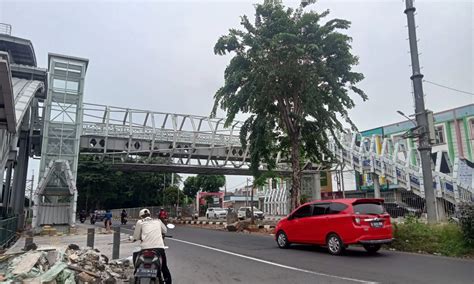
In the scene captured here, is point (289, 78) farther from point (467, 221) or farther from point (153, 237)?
point (153, 237)

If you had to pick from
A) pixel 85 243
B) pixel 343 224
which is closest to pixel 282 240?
pixel 343 224

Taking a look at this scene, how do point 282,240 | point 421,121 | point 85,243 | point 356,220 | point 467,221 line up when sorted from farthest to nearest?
point 85,243
point 282,240
point 421,121
point 356,220
point 467,221

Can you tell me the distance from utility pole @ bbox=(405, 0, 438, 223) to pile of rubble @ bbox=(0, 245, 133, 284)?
9823mm

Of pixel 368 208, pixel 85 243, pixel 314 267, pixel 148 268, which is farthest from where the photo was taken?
pixel 85 243

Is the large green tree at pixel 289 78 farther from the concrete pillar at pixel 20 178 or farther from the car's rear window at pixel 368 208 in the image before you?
the concrete pillar at pixel 20 178

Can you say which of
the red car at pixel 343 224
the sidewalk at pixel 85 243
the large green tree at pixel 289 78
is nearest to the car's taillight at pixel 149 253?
the sidewalk at pixel 85 243


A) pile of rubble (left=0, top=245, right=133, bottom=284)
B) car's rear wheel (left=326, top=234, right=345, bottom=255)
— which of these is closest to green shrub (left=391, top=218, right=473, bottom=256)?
car's rear wheel (left=326, top=234, right=345, bottom=255)

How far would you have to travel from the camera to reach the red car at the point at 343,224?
10.4 meters

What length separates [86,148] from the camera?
101ft

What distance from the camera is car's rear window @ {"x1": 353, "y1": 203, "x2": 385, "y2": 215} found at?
10750mm

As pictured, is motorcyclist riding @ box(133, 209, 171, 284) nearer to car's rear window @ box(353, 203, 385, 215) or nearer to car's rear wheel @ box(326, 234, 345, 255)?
car's rear wheel @ box(326, 234, 345, 255)

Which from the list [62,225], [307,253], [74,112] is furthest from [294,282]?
[74,112]

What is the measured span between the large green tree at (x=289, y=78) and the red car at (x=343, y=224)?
6357 mm

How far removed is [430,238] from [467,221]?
159 cm
